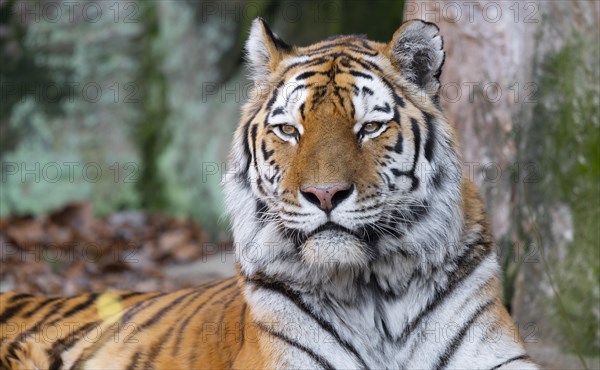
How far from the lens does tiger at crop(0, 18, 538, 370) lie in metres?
3.06

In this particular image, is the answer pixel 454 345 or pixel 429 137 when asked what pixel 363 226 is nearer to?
pixel 429 137

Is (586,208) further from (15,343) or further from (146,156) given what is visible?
(146,156)

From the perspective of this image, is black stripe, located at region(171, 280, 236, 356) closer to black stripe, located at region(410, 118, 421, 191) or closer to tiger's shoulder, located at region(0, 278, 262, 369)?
tiger's shoulder, located at region(0, 278, 262, 369)

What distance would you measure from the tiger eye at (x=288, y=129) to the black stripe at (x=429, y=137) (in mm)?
515

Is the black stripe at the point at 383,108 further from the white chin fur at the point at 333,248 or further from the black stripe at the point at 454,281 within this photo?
the black stripe at the point at 454,281

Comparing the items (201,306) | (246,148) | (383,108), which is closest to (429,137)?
(383,108)

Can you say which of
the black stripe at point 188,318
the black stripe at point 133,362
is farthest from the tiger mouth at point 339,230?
the black stripe at point 133,362

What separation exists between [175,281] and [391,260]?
339 cm

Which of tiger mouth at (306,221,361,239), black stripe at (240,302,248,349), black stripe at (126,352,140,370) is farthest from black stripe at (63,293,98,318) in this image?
tiger mouth at (306,221,361,239)

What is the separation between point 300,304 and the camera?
324cm

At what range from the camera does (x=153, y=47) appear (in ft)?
27.5

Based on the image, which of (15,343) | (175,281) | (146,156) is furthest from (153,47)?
(15,343)

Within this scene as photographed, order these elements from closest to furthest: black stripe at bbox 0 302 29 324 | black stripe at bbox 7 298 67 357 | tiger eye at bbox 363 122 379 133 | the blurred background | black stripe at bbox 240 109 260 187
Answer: tiger eye at bbox 363 122 379 133
black stripe at bbox 240 109 260 187
black stripe at bbox 7 298 67 357
black stripe at bbox 0 302 29 324
the blurred background

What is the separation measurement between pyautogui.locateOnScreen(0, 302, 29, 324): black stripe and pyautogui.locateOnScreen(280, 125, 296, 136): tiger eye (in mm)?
1769
